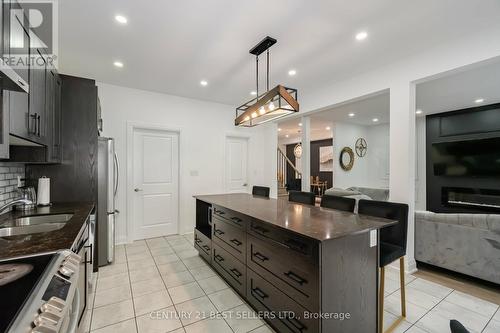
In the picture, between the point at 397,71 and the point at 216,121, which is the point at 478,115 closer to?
the point at 397,71

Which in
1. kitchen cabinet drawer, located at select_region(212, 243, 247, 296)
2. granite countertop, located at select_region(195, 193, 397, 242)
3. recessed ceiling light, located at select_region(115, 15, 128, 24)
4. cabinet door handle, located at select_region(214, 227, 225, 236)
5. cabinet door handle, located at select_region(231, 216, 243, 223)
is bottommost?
kitchen cabinet drawer, located at select_region(212, 243, 247, 296)

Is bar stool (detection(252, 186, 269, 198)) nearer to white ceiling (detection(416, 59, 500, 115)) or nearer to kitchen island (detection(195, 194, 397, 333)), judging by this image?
kitchen island (detection(195, 194, 397, 333))

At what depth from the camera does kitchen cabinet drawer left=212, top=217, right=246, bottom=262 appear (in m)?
2.20

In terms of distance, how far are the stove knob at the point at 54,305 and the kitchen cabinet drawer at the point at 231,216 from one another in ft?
4.78

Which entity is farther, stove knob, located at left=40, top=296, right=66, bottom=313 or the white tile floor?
the white tile floor

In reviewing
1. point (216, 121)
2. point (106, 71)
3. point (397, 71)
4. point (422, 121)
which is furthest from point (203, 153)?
point (422, 121)

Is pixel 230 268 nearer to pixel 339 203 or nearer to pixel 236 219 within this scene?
pixel 236 219

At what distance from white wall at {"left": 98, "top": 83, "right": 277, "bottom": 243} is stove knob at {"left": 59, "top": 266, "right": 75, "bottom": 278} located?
3294 mm

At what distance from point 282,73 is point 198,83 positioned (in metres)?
1.46

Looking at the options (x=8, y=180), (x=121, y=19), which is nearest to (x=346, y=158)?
(x=121, y=19)

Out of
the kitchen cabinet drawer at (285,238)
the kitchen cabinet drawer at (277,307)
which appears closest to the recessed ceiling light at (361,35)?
the kitchen cabinet drawer at (285,238)

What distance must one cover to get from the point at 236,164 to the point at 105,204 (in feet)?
9.33

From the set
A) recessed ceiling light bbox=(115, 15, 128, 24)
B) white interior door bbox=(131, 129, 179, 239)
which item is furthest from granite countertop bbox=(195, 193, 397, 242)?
white interior door bbox=(131, 129, 179, 239)

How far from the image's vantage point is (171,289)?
97.7 inches
